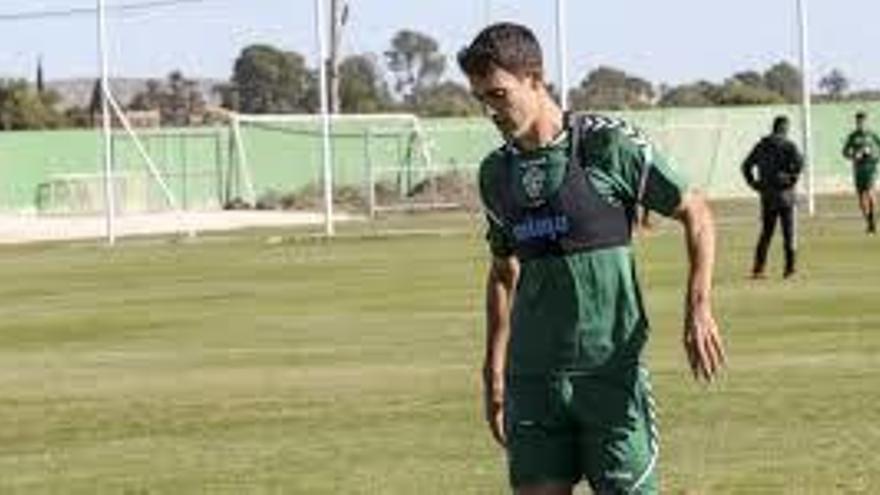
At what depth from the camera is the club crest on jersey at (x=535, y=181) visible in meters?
7.75

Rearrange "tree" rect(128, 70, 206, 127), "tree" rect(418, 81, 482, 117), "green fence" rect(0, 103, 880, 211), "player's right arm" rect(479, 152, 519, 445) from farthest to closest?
"tree" rect(128, 70, 206, 127) < "tree" rect(418, 81, 482, 117) < "green fence" rect(0, 103, 880, 211) < "player's right arm" rect(479, 152, 519, 445)

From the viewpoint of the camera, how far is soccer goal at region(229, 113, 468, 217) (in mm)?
78688

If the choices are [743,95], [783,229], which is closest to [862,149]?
[783,229]

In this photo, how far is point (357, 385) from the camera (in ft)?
61.2

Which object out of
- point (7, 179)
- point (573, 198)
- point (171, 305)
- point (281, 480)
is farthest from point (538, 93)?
point (7, 179)

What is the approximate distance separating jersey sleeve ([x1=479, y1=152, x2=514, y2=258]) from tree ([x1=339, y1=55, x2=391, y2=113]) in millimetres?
116414

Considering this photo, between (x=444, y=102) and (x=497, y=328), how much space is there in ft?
397

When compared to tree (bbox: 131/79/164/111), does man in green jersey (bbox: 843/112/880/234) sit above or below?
below

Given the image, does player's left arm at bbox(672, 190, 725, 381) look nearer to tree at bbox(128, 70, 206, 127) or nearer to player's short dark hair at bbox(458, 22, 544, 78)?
player's short dark hair at bbox(458, 22, 544, 78)

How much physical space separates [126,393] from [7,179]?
65.8m

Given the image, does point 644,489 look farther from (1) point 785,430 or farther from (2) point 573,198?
(1) point 785,430

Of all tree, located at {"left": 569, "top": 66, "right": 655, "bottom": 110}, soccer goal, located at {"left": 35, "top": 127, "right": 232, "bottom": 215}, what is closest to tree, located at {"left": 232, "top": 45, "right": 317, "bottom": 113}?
tree, located at {"left": 569, "top": 66, "right": 655, "bottom": 110}

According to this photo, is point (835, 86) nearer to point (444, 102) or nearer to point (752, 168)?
point (444, 102)

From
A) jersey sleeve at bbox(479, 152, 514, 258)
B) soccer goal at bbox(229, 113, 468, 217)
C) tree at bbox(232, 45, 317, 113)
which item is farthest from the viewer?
tree at bbox(232, 45, 317, 113)
